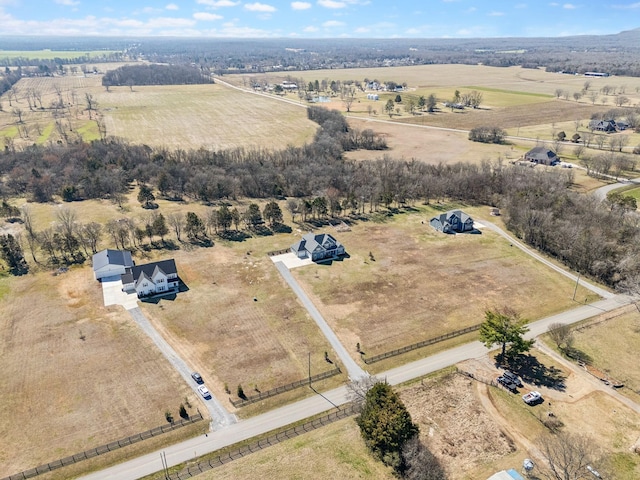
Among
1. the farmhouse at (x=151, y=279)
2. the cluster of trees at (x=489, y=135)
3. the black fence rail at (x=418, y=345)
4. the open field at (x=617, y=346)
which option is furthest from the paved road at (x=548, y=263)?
the cluster of trees at (x=489, y=135)

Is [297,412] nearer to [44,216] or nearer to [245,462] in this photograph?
[245,462]

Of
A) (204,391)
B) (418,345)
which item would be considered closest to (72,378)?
(204,391)

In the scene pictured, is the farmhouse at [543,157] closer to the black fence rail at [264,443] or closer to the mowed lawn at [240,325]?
the mowed lawn at [240,325]

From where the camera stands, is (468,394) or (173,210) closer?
(468,394)

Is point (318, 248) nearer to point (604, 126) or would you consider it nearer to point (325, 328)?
point (325, 328)

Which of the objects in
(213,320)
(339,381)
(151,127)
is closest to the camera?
(339,381)

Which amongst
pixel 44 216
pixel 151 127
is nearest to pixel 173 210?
pixel 44 216
